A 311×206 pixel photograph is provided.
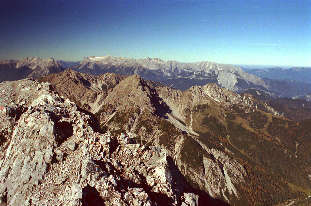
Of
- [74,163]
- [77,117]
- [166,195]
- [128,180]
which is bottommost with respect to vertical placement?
[166,195]

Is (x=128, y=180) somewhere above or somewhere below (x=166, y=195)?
above

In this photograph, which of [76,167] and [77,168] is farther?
[76,167]

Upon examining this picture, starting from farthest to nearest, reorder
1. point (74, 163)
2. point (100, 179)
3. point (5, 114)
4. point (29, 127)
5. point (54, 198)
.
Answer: point (5, 114) < point (29, 127) < point (74, 163) < point (100, 179) < point (54, 198)

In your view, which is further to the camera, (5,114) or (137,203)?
(5,114)

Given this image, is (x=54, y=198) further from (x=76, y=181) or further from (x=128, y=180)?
(x=128, y=180)

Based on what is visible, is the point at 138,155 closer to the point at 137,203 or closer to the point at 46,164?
the point at 137,203

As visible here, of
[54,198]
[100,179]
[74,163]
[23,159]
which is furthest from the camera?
[23,159]

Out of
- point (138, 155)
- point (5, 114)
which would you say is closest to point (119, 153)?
point (138, 155)
